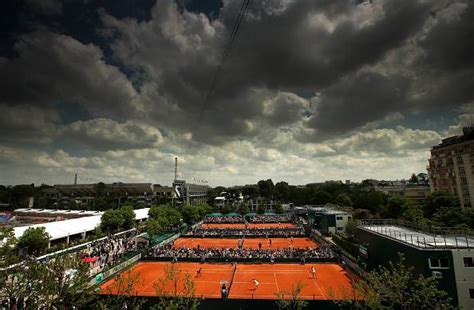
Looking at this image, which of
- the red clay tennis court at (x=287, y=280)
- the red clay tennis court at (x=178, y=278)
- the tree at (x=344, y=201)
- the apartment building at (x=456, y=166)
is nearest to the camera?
the red clay tennis court at (x=287, y=280)

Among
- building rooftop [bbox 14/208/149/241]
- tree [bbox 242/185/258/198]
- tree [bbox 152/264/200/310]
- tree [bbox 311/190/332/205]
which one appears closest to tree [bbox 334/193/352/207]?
tree [bbox 311/190/332/205]

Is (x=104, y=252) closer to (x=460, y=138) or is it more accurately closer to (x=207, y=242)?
(x=207, y=242)

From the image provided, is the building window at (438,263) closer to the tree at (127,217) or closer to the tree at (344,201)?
the tree at (127,217)

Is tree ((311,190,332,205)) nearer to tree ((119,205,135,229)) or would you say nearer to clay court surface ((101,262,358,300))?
clay court surface ((101,262,358,300))

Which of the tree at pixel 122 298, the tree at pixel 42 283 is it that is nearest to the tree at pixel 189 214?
the tree at pixel 122 298

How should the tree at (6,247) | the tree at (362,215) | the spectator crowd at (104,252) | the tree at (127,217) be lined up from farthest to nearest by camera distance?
the tree at (362,215)
the tree at (127,217)
the spectator crowd at (104,252)
the tree at (6,247)

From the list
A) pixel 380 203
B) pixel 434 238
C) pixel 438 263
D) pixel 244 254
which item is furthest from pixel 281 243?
pixel 380 203
